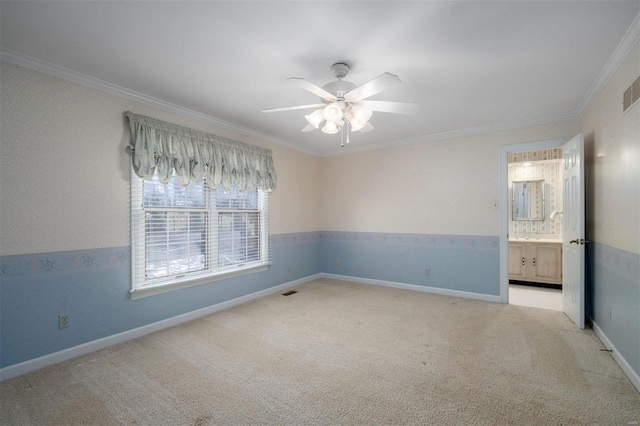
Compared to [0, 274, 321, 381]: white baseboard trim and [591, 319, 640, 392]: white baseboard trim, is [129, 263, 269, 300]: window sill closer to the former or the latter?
[0, 274, 321, 381]: white baseboard trim

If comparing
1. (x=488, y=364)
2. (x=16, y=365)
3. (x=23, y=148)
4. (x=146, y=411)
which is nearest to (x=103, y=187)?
(x=23, y=148)

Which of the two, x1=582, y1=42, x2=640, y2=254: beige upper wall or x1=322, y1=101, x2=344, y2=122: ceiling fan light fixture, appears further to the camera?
x1=322, y1=101, x2=344, y2=122: ceiling fan light fixture

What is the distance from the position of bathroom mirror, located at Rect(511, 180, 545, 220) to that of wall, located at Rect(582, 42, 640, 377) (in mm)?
2387

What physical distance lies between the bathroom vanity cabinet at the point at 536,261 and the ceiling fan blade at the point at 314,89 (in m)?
4.62

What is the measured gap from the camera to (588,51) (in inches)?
90.2

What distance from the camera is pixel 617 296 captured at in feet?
8.28

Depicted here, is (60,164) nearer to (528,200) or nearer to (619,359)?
(619,359)

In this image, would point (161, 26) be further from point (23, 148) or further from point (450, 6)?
point (450, 6)

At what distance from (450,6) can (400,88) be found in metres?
1.16

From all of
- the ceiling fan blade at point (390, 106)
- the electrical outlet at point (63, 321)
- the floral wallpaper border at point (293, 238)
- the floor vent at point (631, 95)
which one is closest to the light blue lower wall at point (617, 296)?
the floor vent at point (631, 95)

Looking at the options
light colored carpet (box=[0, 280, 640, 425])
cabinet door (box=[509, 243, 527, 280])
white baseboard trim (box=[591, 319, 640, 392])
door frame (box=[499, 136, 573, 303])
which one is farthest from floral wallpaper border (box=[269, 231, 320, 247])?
white baseboard trim (box=[591, 319, 640, 392])

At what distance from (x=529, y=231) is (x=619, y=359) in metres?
3.58

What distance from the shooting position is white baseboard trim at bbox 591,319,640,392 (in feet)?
6.98

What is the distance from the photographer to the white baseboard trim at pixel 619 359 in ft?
6.98
